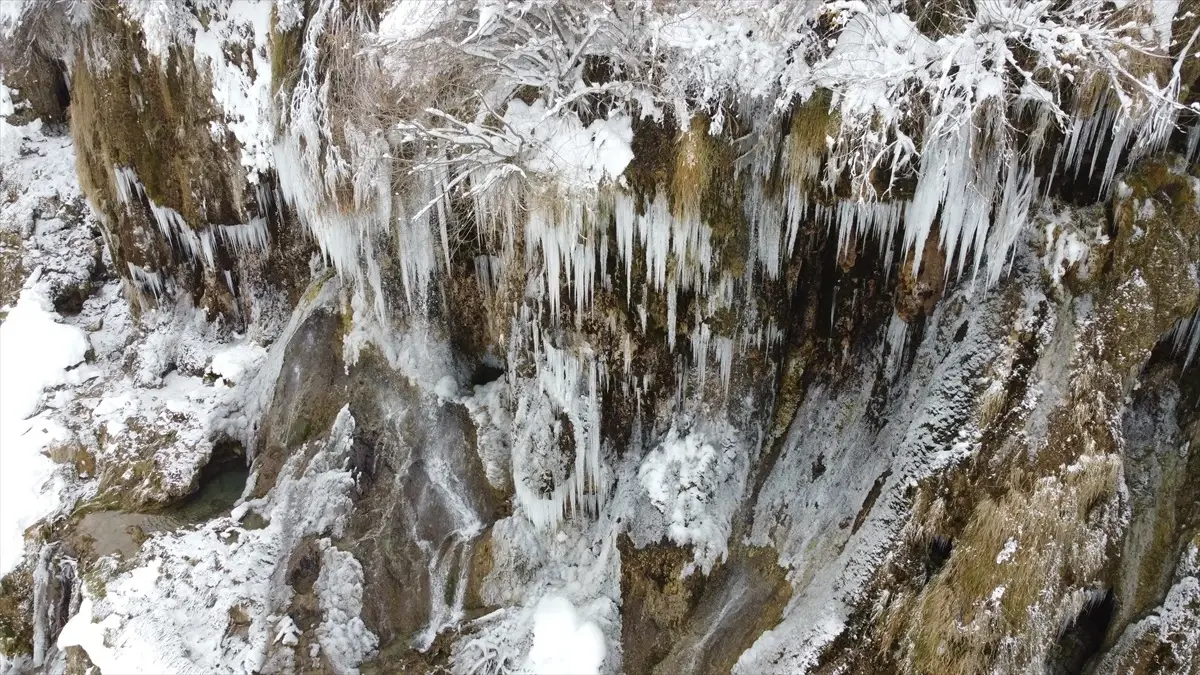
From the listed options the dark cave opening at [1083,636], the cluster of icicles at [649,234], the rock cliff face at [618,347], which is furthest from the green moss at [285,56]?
the dark cave opening at [1083,636]

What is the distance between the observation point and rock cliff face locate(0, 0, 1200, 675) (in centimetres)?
446

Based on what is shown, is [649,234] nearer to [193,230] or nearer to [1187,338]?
[1187,338]

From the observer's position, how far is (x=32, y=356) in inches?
347

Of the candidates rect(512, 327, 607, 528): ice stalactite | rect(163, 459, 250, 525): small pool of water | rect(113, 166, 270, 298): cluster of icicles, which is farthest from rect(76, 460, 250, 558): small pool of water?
rect(512, 327, 607, 528): ice stalactite

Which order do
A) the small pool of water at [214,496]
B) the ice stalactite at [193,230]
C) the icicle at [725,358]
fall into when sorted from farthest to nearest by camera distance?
the ice stalactite at [193,230] → the small pool of water at [214,496] → the icicle at [725,358]

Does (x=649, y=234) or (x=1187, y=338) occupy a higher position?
(x=649, y=234)

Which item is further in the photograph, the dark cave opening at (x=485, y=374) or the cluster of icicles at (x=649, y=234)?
the dark cave opening at (x=485, y=374)

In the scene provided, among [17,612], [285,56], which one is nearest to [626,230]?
[285,56]

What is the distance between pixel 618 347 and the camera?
19.7 ft

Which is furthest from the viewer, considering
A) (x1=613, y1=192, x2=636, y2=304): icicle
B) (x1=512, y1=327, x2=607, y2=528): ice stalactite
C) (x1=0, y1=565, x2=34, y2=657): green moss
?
(x1=0, y1=565, x2=34, y2=657): green moss

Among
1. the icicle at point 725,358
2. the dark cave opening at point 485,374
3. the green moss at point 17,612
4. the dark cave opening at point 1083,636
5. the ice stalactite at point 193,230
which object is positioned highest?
the ice stalactite at point 193,230

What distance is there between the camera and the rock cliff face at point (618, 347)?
14.6ft

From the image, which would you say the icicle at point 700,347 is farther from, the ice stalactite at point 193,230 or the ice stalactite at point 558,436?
the ice stalactite at point 193,230

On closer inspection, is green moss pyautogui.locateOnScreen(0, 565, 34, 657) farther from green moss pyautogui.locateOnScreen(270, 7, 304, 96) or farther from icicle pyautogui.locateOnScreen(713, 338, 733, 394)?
icicle pyautogui.locateOnScreen(713, 338, 733, 394)
